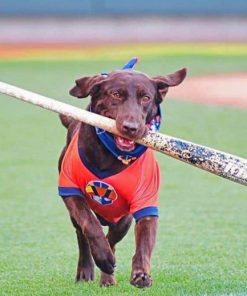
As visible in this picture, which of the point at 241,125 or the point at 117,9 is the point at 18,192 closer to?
the point at 241,125

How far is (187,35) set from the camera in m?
34.6

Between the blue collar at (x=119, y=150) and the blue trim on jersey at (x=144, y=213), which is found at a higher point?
the blue collar at (x=119, y=150)

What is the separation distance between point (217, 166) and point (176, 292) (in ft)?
2.74

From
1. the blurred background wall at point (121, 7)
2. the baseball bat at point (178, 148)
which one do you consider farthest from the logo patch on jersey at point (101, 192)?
the blurred background wall at point (121, 7)

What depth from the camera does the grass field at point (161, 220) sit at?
650 centimetres

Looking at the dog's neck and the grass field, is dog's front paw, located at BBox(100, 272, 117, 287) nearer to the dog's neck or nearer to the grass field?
the grass field

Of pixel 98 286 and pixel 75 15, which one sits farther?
pixel 75 15

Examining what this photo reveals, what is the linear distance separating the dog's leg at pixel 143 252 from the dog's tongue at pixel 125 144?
0.40 metres

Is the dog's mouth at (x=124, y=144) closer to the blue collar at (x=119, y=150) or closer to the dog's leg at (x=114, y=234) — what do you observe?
the blue collar at (x=119, y=150)

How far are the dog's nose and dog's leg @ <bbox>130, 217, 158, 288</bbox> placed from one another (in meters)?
0.55

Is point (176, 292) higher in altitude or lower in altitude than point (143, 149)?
lower

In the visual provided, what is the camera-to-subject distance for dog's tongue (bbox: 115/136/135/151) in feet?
19.2

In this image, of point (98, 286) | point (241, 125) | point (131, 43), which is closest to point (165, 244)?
point (98, 286)

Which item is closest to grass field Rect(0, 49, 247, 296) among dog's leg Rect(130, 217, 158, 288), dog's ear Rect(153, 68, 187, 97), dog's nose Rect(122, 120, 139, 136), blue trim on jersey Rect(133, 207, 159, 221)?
dog's leg Rect(130, 217, 158, 288)
